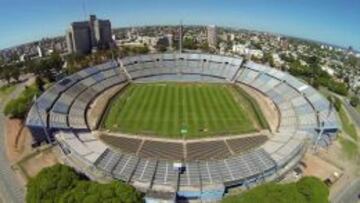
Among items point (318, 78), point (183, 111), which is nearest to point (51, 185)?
point (183, 111)

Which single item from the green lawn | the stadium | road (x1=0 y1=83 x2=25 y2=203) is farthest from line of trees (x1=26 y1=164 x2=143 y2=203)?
the green lawn

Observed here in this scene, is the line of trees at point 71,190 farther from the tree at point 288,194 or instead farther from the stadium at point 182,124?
the tree at point 288,194

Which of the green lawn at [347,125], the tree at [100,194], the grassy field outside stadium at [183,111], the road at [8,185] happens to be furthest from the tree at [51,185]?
the green lawn at [347,125]

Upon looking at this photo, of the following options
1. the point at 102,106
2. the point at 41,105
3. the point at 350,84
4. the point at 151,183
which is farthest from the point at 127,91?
the point at 350,84

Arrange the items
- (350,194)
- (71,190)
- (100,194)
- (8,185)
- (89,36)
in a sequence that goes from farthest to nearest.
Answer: (89,36) → (8,185) → (350,194) → (71,190) → (100,194)

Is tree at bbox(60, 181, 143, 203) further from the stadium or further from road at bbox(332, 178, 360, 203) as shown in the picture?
road at bbox(332, 178, 360, 203)

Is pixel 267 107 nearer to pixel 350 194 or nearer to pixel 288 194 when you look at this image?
pixel 350 194

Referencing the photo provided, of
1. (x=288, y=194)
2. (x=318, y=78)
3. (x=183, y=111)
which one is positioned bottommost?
(x=183, y=111)
